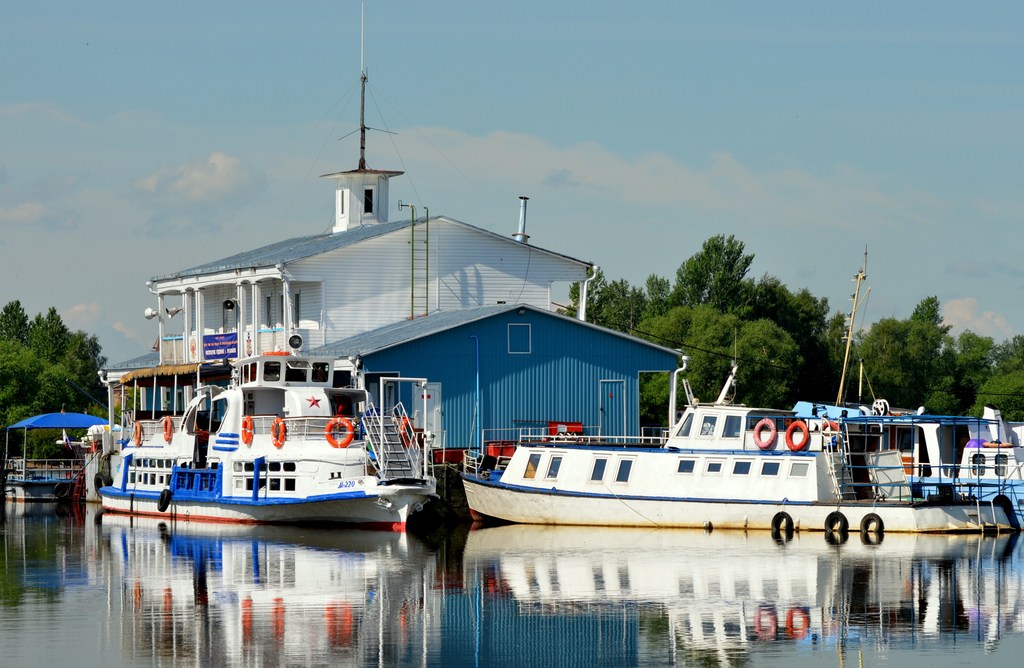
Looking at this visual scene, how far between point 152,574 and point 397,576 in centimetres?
510

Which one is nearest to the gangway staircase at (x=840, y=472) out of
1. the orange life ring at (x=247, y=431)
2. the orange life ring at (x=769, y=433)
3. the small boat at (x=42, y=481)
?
the orange life ring at (x=769, y=433)

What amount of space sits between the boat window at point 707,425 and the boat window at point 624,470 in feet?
6.68

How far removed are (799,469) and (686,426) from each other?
3638 millimetres

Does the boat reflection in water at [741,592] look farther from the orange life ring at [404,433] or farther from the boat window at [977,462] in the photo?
the orange life ring at [404,433]

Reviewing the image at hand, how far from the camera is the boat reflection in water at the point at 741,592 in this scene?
74.5 feet

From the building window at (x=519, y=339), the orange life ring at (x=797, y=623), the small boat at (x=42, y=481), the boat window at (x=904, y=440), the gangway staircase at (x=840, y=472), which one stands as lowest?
the orange life ring at (x=797, y=623)

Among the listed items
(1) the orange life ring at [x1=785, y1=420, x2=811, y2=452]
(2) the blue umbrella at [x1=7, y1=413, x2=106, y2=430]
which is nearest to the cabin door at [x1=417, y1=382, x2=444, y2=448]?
(1) the orange life ring at [x1=785, y1=420, x2=811, y2=452]

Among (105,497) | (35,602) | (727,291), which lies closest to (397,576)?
(35,602)

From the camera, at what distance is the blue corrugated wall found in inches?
1795

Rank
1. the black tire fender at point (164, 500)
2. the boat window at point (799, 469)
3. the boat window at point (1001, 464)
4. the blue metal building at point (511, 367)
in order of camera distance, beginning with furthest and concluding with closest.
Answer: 1. the blue metal building at point (511, 367)
2. the black tire fender at point (164, 500)
3. the boat window at point (1001, 464)
4. the boat window at point (799, 469)

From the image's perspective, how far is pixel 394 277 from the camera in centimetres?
5216

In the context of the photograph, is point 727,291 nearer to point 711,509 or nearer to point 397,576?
point 711,509

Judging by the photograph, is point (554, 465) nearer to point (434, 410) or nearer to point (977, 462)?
point (434, 410)

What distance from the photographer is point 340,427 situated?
4034cm
